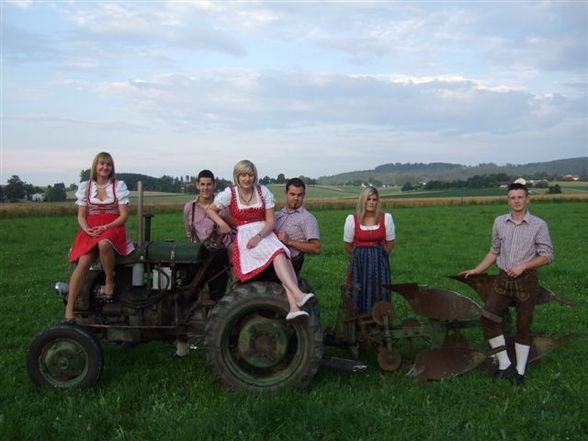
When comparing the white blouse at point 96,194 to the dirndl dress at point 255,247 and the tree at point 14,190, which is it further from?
the tree at point 14,190

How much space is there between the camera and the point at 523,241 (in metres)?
5.46

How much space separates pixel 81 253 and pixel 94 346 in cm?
77

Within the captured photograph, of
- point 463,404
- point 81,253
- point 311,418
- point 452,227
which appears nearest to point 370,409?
point 311,418

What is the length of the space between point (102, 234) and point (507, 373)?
3.69m

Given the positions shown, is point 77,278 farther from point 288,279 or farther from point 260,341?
point 288,279

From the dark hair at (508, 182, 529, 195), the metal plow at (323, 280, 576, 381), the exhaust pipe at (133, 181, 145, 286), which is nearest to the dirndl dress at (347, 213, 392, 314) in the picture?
the metal plow at (323, 280, 576, 381)

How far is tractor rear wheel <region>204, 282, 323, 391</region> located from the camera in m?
4.84

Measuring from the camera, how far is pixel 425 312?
5.43m

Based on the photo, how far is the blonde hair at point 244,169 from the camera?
5.04m

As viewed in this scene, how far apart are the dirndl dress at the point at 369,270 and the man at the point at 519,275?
99 cm

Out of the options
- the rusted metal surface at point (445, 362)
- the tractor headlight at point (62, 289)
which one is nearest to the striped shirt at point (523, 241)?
the rusted metal surface at point (445, 362)

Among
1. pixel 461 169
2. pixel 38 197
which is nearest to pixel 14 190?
pixel 38 197

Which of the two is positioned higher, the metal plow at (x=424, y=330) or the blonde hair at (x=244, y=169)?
the blonde hair at (x=244, y=169)

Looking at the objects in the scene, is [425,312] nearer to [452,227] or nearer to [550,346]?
[550,346]
